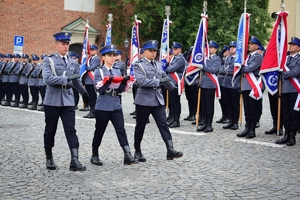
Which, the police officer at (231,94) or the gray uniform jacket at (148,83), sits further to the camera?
the police officer at (231,94)

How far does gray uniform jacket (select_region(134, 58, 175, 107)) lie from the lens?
304 inches

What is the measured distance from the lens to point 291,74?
9664mm

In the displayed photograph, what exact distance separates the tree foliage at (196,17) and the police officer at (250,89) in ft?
64.6

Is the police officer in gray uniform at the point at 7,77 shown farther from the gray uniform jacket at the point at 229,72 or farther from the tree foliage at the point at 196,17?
the tree foliage at the point at 196,17

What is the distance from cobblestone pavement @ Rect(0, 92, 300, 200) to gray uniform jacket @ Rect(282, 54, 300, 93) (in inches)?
45.9

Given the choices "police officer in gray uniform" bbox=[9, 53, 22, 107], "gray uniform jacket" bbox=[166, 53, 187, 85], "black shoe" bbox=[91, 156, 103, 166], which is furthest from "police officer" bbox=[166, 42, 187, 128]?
"police officer in gray uniform" bbox=[9, 53, 22, 107]

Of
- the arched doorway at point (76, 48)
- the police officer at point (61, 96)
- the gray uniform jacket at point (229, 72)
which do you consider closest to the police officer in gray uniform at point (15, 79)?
the gray uniform jacket at point (229, 72)

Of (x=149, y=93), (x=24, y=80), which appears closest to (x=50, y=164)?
(x=149, y=93)

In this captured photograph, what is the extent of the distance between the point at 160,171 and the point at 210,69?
16.4 ft

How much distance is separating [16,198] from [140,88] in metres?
3.03

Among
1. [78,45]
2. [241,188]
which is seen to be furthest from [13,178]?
[78,45]

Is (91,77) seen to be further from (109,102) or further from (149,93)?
(109,102)

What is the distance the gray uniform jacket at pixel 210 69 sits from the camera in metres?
11.5

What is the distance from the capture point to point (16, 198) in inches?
222
